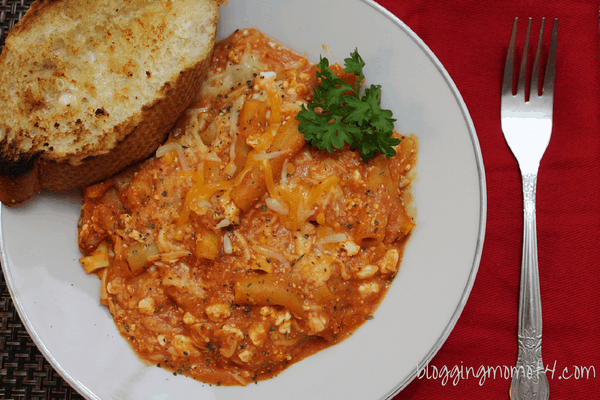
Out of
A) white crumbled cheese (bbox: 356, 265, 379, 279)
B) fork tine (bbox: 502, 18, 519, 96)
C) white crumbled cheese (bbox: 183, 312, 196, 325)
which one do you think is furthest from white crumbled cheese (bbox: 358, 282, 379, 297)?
fork tine (bbox: 502, 18, 519, 96)

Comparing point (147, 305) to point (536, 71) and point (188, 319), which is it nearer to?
point (188, 319)

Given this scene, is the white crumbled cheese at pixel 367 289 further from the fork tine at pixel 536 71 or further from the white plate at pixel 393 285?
the fork tine at pixel 536 71

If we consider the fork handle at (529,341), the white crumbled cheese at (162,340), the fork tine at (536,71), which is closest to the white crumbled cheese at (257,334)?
the white crumbled cheese at (162,340)

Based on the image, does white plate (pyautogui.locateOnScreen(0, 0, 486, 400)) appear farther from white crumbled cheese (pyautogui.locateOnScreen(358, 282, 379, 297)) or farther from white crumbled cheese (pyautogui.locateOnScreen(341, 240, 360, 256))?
white crumbled cheese (pyautogui.locateOnScreen(341, 240, 360, 256))

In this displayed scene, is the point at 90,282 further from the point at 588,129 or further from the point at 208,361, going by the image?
the point at 588,129

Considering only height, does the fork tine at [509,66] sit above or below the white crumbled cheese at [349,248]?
above

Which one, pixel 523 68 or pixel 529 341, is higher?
pixel 523 68

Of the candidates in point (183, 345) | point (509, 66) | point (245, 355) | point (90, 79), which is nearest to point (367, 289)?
point (245, 355)

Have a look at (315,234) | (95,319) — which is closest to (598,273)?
(315,234)
